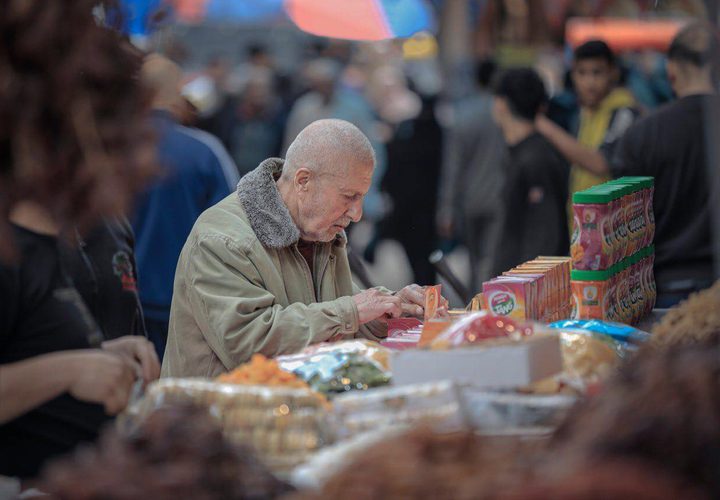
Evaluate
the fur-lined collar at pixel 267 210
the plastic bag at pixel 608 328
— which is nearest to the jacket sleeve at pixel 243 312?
the fur-lined collar at pixel 267 210

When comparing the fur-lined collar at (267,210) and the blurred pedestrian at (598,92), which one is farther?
the blurred pedestrian at (598,92)

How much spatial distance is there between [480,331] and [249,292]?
4.75 ft

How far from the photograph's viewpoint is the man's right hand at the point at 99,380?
2.95 meters

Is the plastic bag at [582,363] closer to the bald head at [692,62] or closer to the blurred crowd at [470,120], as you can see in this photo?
the blurred crowd at [470,120]

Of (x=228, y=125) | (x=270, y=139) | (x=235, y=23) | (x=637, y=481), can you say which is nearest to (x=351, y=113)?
(x=270, y=139)

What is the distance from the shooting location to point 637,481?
190cm

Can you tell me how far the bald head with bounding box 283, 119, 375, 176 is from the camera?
184 inches

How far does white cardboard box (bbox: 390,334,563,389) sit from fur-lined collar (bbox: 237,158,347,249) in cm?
177

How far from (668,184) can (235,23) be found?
17.7 meters

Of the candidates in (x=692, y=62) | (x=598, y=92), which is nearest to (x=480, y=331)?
(x=692, y=62)

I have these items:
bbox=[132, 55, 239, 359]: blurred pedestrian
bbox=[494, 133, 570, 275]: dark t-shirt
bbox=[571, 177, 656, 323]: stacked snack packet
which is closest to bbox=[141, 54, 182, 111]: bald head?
bbox=[132, 55, 239, 359]: blurred pedestrian

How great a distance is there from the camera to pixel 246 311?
441 cm

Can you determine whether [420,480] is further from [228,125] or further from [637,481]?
[228,125]

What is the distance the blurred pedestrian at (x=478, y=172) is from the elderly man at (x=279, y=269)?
573cm
